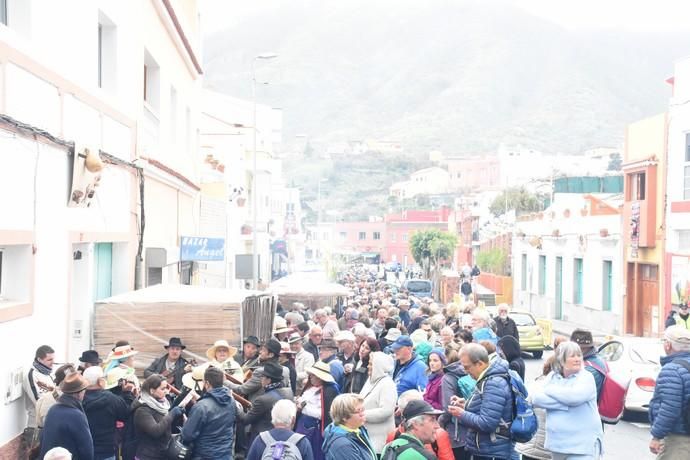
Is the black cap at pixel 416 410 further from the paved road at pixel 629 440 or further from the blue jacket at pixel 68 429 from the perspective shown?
the paved road at pixel 629 440

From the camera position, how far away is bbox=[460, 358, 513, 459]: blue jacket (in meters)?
7.84

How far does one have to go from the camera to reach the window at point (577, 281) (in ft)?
142

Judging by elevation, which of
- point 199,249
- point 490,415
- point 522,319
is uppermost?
point 199,249

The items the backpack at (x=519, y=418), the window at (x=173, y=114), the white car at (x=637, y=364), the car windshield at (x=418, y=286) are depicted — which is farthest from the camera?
the car windshield at (x=418, y=286)

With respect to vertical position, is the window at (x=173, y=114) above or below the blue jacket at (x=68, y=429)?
above

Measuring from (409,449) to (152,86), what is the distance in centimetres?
1418

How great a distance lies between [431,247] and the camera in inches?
3046

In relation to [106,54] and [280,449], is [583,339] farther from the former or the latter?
[106,54]

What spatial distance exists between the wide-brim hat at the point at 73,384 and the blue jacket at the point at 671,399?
461cm

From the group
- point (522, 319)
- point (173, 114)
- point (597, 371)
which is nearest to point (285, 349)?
point (597, 371)

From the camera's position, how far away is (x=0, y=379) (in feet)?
29.2

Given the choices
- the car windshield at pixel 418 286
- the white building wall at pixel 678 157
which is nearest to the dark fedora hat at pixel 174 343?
the white building wall at pixel 678 157

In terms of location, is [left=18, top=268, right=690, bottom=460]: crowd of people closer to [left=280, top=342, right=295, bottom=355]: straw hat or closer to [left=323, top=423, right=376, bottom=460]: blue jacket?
[left=323, top=423, right=376, bottom=460]: blue jacket

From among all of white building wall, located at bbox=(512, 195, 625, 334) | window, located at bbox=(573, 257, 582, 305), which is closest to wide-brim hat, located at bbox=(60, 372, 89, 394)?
white building wall, located at bbox=(512, 195, 625, 334)
